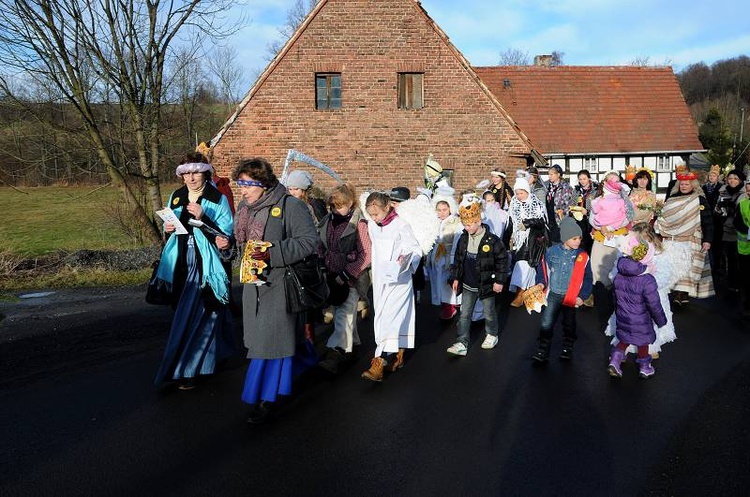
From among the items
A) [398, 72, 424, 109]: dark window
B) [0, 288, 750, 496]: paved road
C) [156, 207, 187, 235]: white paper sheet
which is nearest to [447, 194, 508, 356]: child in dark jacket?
[0, 288, 750, 496]: paved road

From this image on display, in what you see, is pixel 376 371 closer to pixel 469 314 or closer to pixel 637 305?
pixel 469 314

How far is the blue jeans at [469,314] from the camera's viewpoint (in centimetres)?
725

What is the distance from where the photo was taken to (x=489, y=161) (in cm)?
1964

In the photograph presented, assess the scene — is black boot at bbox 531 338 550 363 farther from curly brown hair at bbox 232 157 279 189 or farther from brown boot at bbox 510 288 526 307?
curly brown hair at bbox 232 157 279 189

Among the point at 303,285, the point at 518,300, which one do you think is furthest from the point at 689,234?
the point at 303,285

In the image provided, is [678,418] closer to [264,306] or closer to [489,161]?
[264,306]

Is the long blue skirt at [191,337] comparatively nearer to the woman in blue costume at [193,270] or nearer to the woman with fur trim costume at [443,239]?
the woman in blue costume at [193,270]

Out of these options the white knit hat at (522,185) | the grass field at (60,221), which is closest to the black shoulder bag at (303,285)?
the white knit hat at (522,185)

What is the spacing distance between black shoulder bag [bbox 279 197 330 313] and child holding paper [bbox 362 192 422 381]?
1195 millimetres

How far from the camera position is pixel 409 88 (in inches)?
767

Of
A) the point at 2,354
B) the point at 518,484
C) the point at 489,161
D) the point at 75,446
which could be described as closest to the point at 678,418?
the point at 518,484

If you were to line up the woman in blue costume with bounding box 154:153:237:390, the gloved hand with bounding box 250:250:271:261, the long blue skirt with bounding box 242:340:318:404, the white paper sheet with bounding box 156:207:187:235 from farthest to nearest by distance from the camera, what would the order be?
1. the woman in blue costume with bounding box 154:153:237:390
2. the white paper sheet with bounding box 156:207:187:235
3. the long blue skirt with bounding box 242:340:318:404
4. the gloved hand with bounding box 250:250:271:261

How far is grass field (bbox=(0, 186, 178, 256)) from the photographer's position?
Answer: 1842 centimetres

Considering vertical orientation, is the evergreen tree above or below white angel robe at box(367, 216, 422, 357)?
above
